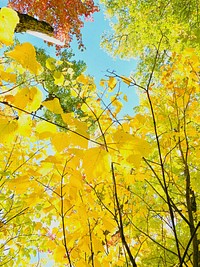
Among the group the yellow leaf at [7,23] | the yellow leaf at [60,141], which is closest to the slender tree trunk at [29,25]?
the yellow leaf at [7,23]

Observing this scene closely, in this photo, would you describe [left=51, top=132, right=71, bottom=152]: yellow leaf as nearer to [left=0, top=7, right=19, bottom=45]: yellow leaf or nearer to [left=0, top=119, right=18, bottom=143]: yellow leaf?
[left=0, top=119, right=18, bottom=143]: yellow leaf

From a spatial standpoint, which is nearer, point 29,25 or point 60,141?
point 60,141

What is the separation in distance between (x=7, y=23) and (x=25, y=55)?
0.29ft

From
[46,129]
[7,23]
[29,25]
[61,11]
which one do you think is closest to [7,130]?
[46,129]

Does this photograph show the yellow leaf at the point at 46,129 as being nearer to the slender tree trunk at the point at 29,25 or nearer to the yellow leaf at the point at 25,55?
the yellow leaf at the point at 25,55

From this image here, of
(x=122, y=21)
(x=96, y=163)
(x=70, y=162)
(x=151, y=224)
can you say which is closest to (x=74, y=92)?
(x=70, y=162)

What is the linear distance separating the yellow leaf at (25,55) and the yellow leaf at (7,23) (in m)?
0.05

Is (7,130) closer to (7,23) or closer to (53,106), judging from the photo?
(53,106)

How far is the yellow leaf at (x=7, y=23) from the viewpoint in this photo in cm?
67

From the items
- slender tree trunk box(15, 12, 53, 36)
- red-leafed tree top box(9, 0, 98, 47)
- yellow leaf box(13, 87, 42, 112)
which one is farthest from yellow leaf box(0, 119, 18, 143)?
red-leafed tree top box(9, 0, 98, 47)

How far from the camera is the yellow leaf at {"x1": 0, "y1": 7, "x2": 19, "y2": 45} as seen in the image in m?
0.67

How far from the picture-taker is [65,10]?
22.0 ft

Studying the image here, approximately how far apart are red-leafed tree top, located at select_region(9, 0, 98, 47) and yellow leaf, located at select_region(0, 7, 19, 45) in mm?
6348

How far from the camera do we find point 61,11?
6621 mm
